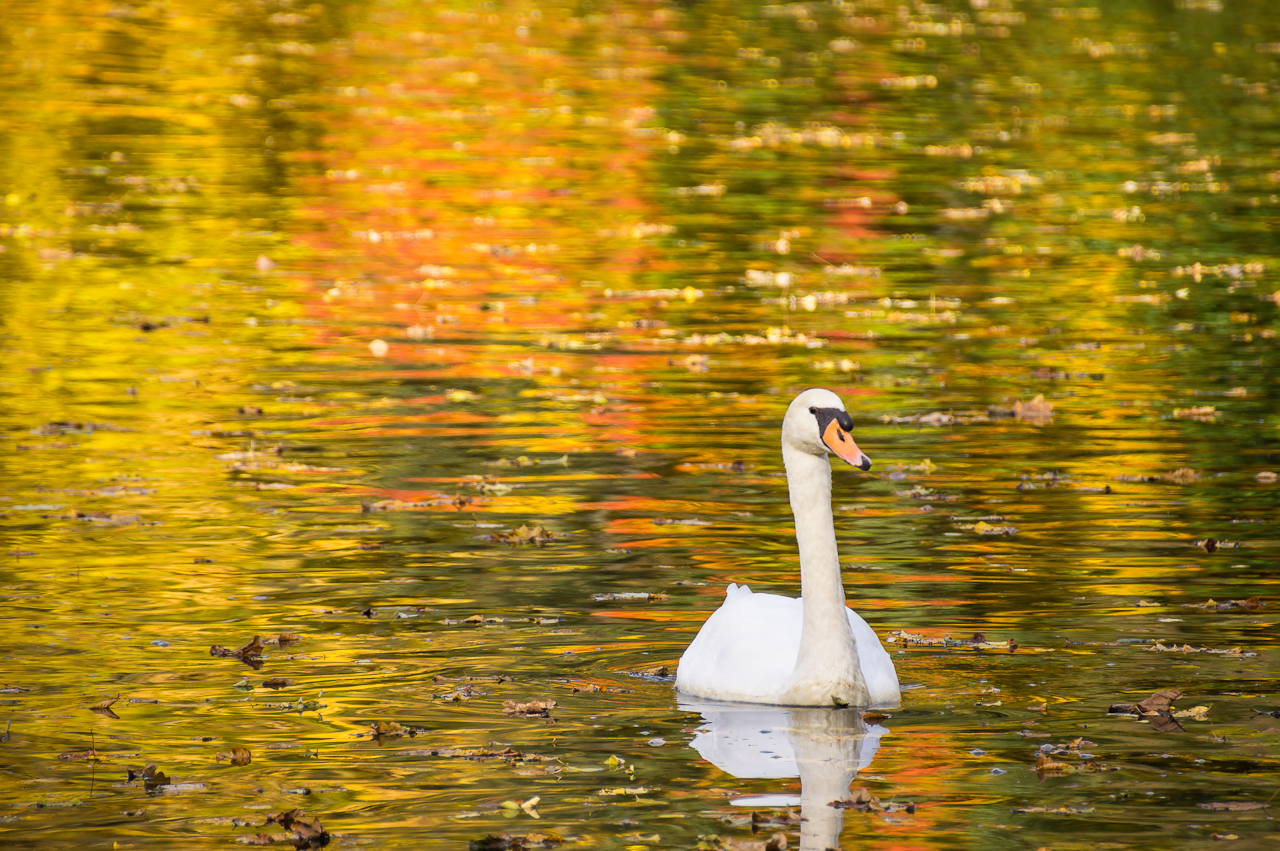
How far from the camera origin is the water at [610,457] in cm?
930

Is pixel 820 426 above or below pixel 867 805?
above

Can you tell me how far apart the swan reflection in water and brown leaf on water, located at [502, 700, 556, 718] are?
2.18 feet

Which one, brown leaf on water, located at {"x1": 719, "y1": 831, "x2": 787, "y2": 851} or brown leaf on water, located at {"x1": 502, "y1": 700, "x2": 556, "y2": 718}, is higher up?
brown leaf on water, located at {"x1": 719, "y1": 831, "x2": 787, "y2": 851}

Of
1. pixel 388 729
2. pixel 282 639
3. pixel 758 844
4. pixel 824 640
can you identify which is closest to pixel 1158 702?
pixel 824 640

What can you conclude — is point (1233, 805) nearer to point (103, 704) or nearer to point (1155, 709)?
point (1155, 709)

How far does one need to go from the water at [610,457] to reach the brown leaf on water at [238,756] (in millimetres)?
104

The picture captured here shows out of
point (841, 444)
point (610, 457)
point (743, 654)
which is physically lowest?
point (610, 457)

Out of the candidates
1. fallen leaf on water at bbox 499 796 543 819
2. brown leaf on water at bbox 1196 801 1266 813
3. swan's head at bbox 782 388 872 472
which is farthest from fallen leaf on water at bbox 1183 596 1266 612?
fallen leaf on water at bbox 499 796 543 819

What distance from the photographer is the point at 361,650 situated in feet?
37.2

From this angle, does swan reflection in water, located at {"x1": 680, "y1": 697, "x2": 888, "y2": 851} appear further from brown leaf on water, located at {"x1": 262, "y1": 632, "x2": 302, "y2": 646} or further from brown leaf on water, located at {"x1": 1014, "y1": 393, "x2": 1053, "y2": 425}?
brown leaf on water, located at {"x1": 1014, "y1": 393, "x2": 1053, "y2": 425}

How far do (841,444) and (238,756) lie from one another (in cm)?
310

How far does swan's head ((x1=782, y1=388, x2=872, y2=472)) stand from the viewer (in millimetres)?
10133

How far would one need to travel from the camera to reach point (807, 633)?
1013cm

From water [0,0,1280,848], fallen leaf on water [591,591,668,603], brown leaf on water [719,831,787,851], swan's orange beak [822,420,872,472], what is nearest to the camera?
brown leaf on water [719,831,787,851]
